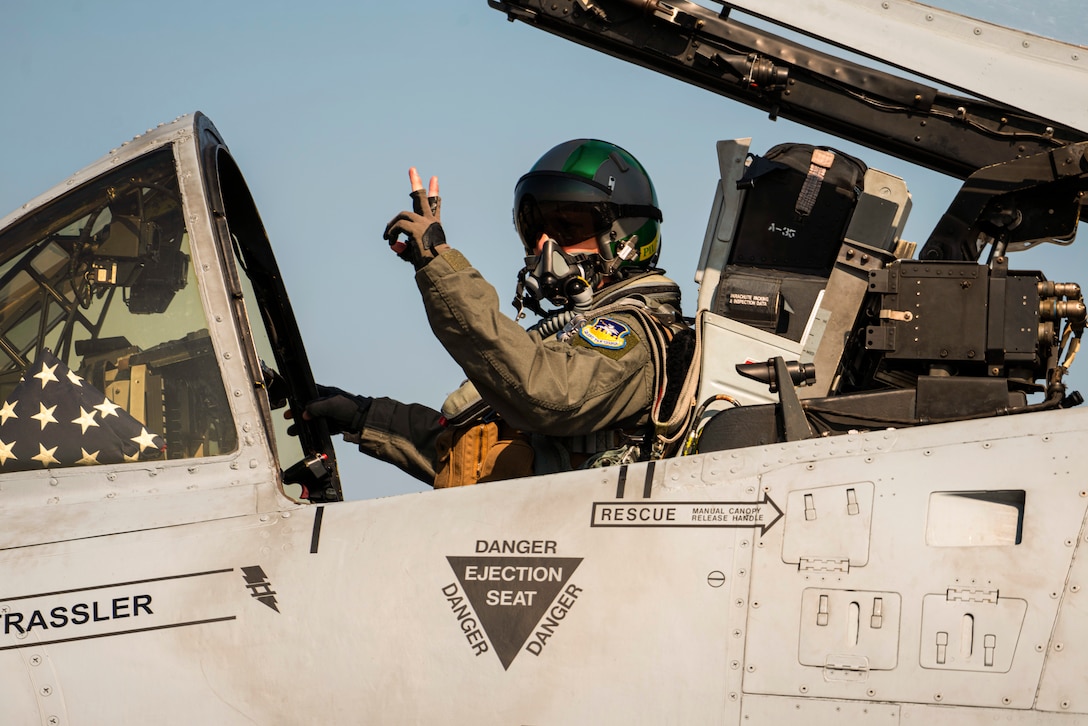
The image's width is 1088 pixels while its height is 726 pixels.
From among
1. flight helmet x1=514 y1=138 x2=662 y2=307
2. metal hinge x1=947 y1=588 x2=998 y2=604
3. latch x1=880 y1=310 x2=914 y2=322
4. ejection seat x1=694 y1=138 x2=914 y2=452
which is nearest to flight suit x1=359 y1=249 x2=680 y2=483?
ejection seat x1=694 y1=138 x2=914 y2=452

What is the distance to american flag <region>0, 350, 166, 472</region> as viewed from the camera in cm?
348

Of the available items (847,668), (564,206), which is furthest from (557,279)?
(847,668)

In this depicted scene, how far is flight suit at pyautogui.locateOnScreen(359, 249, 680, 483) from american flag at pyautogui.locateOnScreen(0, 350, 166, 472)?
953 mm

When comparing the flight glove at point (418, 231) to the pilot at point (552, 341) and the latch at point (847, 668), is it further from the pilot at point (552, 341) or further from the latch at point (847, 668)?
the latch at point (847, 668)

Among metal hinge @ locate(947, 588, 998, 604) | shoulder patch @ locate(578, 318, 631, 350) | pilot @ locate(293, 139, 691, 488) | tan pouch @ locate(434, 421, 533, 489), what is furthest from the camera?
tan pouch @ locate(434, 421, 533, 489)

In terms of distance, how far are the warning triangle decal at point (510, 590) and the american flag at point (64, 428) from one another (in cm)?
104

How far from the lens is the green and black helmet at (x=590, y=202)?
457 cm

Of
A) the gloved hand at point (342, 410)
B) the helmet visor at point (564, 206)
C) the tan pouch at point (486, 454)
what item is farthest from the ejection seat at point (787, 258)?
the gloved hand at point (342, 410)

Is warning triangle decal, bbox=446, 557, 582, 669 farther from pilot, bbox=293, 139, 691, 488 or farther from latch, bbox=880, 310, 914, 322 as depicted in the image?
latch, bbox=880, 310, 914, 322

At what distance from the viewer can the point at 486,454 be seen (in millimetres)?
4125

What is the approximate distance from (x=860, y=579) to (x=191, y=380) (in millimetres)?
2019

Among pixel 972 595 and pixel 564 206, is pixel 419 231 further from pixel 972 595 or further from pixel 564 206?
pixel 972 595

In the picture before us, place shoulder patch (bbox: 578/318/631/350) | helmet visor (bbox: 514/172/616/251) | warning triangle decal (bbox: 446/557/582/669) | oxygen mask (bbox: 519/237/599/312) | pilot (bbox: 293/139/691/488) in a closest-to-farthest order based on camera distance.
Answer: warning triangle decal (bbox: 446/557/582/669)
pilot (bbox: 293/139/691/488)
shoulder patch (bbox: 578/318/631/350)
oxygen mask (bbox: 519/237/599/312)
helmet visor (bbox: 514/172/616/251)

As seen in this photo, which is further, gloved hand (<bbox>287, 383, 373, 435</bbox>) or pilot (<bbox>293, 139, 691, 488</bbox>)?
gloved hand (<bbox>287, 383, 373, 435</bbox>)
